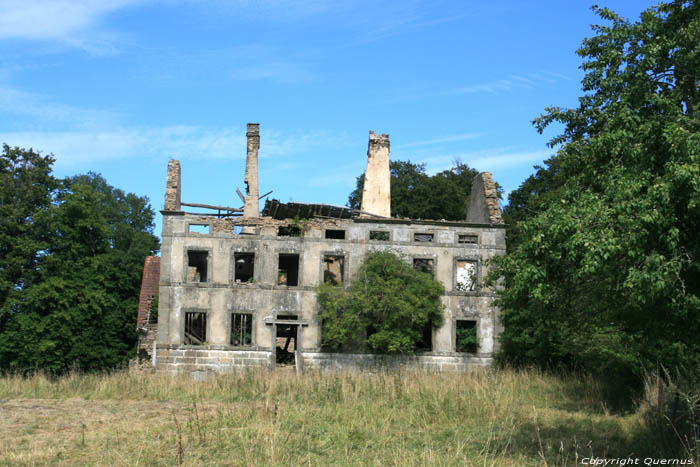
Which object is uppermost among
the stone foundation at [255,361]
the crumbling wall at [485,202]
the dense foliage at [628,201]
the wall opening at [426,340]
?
the crumbling wall at [485,202]

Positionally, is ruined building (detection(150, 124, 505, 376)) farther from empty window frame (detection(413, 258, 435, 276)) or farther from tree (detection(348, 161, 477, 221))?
tree (detection(348, 161, 477, 221))

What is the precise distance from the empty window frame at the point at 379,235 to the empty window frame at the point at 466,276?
3.35 metres

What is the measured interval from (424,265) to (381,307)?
4.33m

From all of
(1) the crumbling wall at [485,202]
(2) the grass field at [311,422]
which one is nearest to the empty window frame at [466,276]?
(1) the crumbling wall at [485,202]

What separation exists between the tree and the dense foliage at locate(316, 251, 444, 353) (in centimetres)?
1836

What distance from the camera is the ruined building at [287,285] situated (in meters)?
31.1

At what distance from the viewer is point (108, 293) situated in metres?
41.2

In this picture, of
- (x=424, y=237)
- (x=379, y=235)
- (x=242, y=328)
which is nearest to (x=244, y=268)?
(x=242, y=328)

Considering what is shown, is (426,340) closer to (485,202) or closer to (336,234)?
(336,234)

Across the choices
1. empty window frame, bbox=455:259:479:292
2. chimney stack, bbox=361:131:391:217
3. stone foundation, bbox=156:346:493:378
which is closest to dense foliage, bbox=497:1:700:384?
stone foundation, bbox=156:346:493:378

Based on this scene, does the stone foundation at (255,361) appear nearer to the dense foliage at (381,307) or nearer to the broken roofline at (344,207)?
the dense foliage at (381,307)

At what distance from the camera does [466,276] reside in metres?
33.1

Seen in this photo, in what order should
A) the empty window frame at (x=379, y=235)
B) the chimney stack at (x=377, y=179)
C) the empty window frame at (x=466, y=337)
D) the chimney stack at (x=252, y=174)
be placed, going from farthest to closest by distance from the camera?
the chimney stack at (x=377, y=179), the chimney stack at (x=252, y=174), the empty window frame at (x=379, y=235), the empty window frame at (x=466, y=337)

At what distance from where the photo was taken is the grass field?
12.1 m
